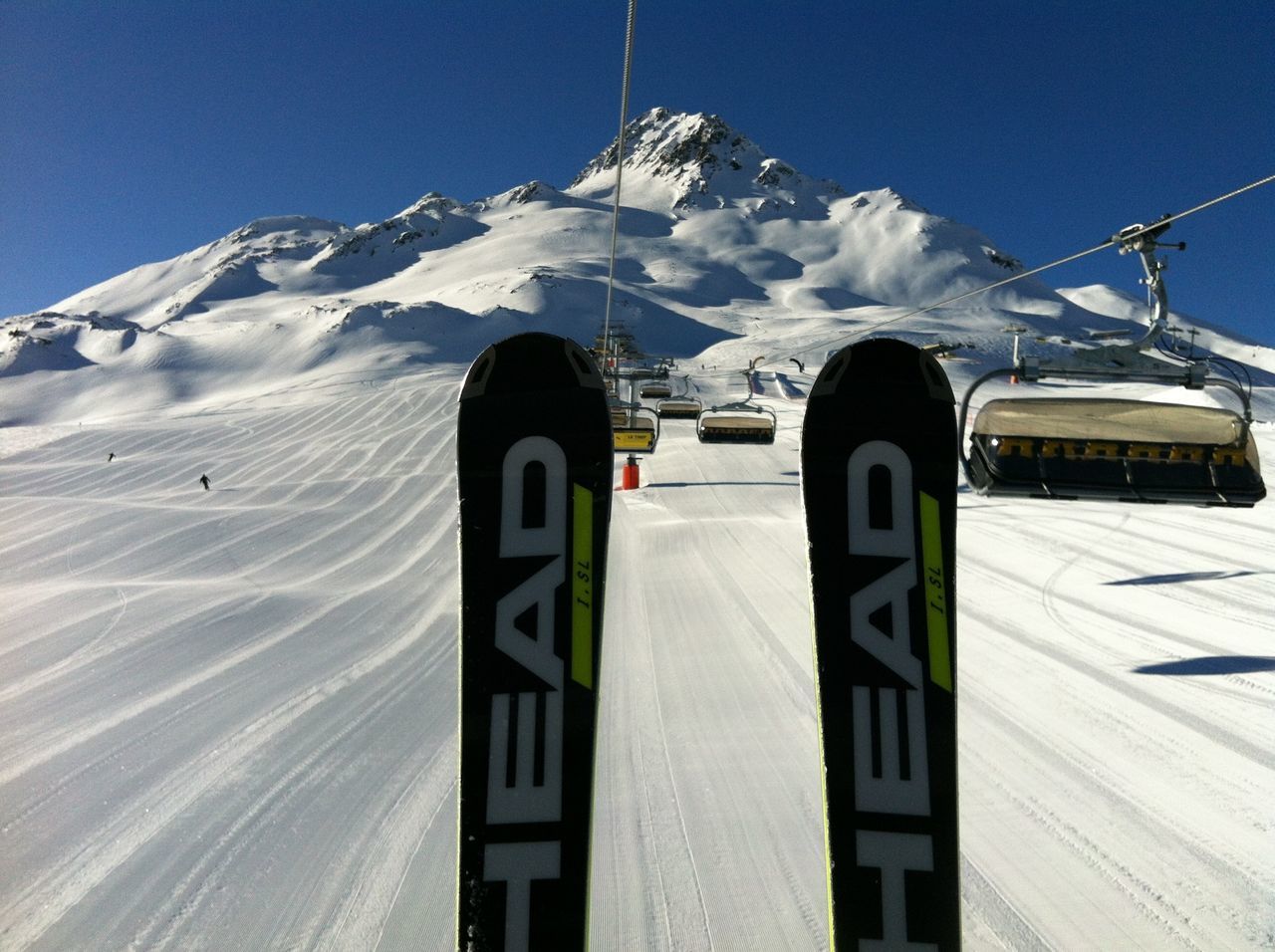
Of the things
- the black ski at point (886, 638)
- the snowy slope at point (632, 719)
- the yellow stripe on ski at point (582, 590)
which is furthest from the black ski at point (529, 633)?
the snowy slope at point (632, 719)

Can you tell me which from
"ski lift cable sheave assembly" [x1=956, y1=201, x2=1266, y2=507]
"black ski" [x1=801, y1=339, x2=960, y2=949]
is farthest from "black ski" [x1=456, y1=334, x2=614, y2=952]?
"ski lift cable sheave assembly" [x1=956, y1=201, x2=1266, y2=507]

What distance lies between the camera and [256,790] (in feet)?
18.9

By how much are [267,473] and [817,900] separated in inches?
1170

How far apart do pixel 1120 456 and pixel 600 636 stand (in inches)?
144

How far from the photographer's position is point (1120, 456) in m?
4.34

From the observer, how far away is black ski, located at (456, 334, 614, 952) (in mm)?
2965

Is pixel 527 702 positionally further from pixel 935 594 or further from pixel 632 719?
pixel 632 719

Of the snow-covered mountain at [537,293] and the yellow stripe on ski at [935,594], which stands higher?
the snow-covered mountain at [537,293]

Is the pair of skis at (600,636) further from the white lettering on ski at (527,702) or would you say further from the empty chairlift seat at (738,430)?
the empty chairlift seat at (738,430)

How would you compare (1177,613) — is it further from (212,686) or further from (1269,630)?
(212,686)

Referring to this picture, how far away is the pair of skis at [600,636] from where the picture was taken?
2.98m

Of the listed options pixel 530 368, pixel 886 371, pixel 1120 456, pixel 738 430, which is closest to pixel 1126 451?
pixel 1120 456

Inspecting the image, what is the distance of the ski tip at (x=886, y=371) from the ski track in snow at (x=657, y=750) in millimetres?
3381

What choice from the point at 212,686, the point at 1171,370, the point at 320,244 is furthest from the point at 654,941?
the point at 320,244
